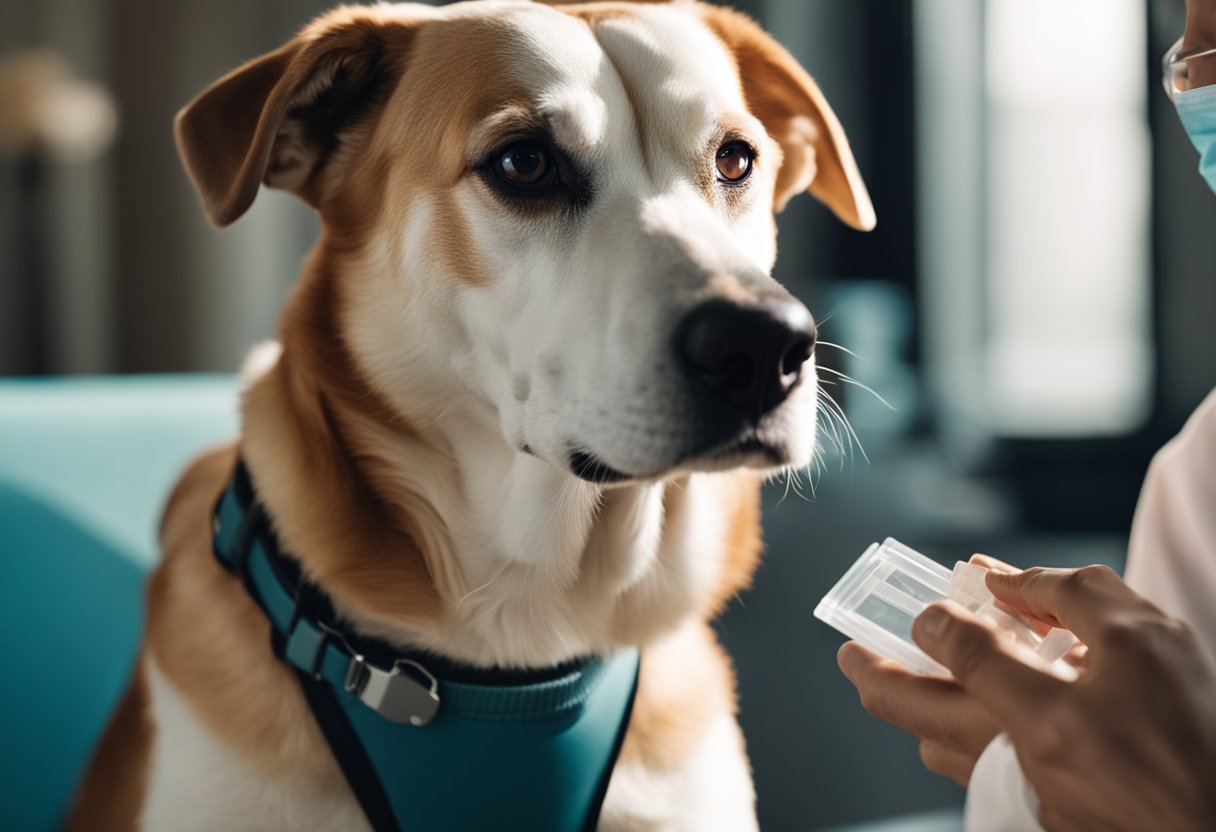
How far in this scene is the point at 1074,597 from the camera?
2.40 ft

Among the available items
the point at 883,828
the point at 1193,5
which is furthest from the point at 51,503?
the point at 1193,5

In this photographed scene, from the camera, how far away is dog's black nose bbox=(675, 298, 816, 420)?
866 mm

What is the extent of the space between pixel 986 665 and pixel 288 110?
2.91 ft

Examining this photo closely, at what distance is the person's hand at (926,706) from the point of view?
79 centimetres

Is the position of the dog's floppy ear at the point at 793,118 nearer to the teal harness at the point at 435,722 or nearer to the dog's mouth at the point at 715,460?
the dog's mouth at the point at 715,460

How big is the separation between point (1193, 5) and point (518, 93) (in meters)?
0.62

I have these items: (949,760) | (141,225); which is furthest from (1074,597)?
(141,225)

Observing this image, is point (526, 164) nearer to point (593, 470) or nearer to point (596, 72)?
point (596, 72)

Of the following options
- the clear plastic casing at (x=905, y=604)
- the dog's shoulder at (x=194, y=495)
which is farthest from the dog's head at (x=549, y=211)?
the dog's shoulder at (x=194, y=495)

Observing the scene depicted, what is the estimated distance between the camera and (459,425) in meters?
1.12

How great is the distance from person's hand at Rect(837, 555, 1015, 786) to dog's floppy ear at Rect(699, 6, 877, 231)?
0.62 meters

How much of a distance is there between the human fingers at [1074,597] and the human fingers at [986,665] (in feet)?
0.16

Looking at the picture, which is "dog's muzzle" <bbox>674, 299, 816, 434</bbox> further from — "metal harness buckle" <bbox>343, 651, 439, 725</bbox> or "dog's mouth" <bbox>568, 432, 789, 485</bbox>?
"metal harness buckle" <bbox>343, 651, 439, 725</bbox>

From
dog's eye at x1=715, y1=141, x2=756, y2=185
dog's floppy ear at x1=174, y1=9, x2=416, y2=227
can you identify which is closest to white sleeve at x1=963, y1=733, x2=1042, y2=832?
dog's eye at x1=715, y1=141, x2=756, y2=185
